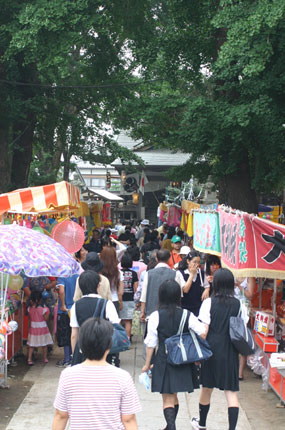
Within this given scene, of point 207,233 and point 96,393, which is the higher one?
point 207,233

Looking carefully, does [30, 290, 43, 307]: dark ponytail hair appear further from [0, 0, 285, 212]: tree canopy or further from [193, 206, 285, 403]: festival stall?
[0, 0, 285, 212]: tree canopy

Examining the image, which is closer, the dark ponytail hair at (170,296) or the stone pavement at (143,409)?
the dark ponytail hair at (170,296)

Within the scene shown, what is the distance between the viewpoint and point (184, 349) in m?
5.43

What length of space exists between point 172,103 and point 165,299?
9211mm

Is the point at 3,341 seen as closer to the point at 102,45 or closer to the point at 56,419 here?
the point at 56,419

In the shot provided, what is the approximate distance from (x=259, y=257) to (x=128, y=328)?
3.29 m

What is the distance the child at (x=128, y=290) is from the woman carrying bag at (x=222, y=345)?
12.0 ft

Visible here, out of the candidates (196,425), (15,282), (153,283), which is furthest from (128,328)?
(196,425)

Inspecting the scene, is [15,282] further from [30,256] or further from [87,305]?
[87,305]

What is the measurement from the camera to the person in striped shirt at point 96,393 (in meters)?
3.29

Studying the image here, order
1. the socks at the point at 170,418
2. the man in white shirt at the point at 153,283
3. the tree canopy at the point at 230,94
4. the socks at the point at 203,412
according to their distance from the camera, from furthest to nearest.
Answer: the tree canopy at the point at 230,94 < the man in white shirt at the point at 153,283 < the socks at the point at 203,412 < the socks at the point at 170,418

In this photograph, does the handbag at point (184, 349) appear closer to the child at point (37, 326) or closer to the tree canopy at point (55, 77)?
the child at point (37, 326)

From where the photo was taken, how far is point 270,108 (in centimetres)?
1291

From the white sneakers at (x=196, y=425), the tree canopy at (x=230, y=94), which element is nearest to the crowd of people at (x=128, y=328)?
the white sneakers at (x=196, y=425)
